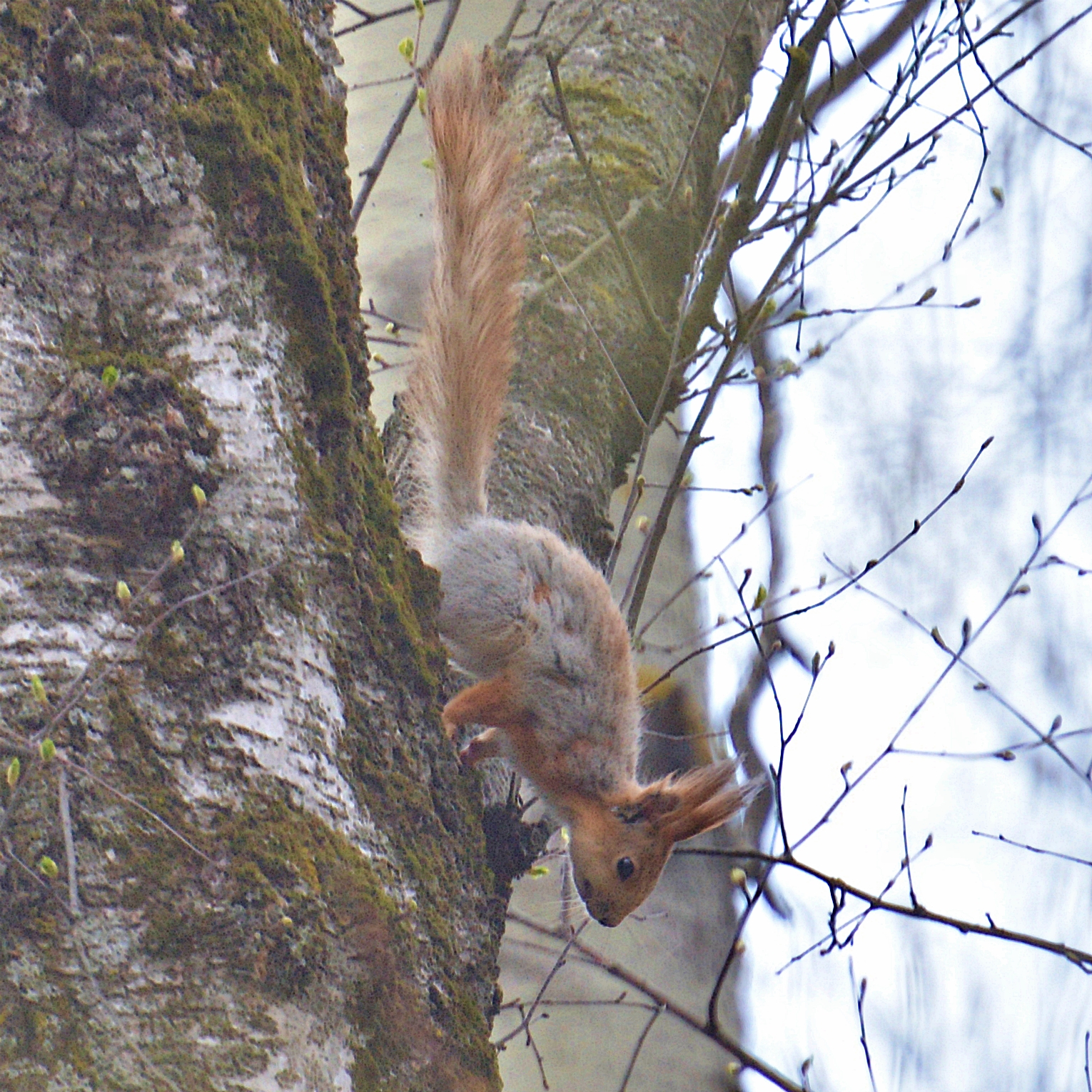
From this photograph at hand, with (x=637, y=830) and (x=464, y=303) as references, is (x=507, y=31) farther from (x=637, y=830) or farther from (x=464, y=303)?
(x=637, y=830)

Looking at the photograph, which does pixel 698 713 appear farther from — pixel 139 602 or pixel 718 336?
pixel 139 602

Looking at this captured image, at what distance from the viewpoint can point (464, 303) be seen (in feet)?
7.36

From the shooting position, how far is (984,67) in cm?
247

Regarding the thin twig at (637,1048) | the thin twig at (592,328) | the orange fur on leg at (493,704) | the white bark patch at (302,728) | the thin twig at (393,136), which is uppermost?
the thin twig at (393,136)

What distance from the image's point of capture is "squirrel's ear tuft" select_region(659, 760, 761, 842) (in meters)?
2.51

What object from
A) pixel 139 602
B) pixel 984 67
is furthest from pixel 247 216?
pixel 984 67

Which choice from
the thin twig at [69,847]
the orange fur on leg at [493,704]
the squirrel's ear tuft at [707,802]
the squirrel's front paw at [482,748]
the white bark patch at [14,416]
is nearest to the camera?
the thin twig at [69,847]

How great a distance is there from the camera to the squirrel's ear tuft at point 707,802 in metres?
2.51

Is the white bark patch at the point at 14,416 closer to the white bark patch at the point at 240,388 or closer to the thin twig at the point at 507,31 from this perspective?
the white bark patch at the point at 240,388

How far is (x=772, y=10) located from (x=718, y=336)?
→ 0.88m

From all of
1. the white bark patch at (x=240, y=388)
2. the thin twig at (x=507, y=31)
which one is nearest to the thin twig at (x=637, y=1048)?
the white bark patch at (x=240, y=388)

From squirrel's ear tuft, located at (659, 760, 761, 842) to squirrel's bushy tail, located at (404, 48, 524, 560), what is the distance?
74 cm

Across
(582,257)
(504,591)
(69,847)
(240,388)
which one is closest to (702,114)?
(582,257)

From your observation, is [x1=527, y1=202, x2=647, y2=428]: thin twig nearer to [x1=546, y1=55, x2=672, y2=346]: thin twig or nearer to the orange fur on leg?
[x1=546, y1=55, x2=672, y2=346]: thin twig
